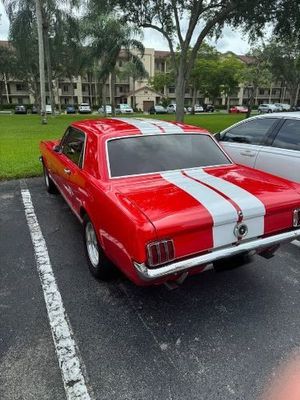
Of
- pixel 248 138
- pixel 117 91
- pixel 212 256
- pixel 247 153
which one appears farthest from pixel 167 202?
pixel 117 91

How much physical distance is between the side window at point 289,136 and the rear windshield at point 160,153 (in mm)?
1399

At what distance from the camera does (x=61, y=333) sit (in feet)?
8.58

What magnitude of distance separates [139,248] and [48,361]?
1045 millimetres

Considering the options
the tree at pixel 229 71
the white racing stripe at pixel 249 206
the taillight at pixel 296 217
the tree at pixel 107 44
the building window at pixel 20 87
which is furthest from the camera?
the building window at pixel 20 87

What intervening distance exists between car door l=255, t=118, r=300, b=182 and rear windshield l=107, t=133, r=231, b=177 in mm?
1298

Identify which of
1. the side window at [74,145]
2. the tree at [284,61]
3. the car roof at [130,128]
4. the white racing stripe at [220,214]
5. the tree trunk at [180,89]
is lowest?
the white racing stripe at [220,214]

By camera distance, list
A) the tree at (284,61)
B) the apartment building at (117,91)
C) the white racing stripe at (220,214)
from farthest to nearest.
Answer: the apartment building at (117,91) < the tree at (284,61) < the white racing stripe at (220,214)

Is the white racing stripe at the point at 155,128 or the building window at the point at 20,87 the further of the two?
the building window at the point at 20,87

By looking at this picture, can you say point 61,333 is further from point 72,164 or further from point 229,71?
point 229,71

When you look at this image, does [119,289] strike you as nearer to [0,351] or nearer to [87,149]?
[0,351]

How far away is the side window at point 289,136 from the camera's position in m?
4.63

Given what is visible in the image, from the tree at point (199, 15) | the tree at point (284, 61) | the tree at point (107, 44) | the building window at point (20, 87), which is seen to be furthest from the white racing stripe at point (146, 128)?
the building window at point (20, 87)

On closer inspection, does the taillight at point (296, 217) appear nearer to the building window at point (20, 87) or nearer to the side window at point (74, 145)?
the side window at point (74, 145)

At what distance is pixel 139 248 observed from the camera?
2332mm
